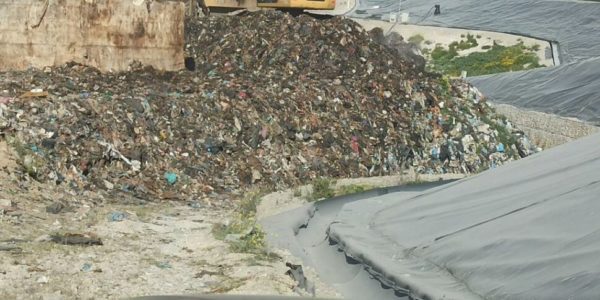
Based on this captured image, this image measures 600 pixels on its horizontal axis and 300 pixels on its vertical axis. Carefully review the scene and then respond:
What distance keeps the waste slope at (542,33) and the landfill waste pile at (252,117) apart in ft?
12.0

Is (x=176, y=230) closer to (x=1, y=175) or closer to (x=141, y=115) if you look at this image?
(x=1, y=175)

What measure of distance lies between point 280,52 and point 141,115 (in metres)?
4.01

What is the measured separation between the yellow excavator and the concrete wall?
457cm

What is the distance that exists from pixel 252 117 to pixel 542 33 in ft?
66.6

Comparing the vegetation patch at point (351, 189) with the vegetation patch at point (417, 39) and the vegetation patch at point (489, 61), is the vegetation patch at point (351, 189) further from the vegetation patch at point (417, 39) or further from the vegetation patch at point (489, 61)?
the vegetation patch at point (417, 39)

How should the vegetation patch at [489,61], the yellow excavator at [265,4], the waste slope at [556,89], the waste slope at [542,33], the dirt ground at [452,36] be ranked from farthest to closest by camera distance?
1. the dirt ground at [452,36]
2. the vegetation patch at [489,61]
3. the waste slope at [542,33]
4. the yellow excavator at [265,4]
5. the waste slope at [556,89]

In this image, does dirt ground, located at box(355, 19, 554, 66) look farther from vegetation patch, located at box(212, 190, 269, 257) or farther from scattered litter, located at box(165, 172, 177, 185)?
vegetation patch, located at box(212, 190, 269, 257)

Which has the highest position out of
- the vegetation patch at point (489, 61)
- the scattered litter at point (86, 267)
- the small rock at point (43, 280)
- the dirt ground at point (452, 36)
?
the small rock at point (43, 280)

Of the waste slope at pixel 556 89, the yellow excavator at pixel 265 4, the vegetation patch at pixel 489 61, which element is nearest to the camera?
the waste slope at pixel 556 89

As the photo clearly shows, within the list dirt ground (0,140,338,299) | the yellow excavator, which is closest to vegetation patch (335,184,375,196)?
dirt ground (0,140,338,299)

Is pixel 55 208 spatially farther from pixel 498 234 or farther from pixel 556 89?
pixel 556 89

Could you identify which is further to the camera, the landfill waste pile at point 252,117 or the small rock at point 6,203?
the landfill waste pile at point 252,117

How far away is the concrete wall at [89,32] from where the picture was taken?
12836 millimetres

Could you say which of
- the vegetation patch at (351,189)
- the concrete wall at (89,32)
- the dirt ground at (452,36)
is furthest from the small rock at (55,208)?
the dirt ground at (452,36)
